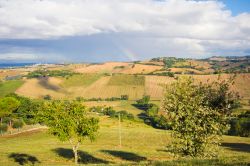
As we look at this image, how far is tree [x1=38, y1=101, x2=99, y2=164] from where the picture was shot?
49062mm

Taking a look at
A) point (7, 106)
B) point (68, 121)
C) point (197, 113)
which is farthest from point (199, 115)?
point (7, 106)

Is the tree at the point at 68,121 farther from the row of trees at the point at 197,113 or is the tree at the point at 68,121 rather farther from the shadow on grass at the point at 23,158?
the row of trees at the point at 197,113

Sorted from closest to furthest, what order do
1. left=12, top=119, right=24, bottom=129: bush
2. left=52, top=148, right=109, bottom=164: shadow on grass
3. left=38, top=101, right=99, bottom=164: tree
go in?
1. left=38, top=101, right=99, bottom=164: tree
2. left=52, top=148, right=109, bottom=164: shadow on grass
3. left=12, top=119, right=24, bottom=129: bush

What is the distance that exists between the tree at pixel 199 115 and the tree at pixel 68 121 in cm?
1818

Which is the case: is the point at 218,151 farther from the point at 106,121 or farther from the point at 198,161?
the point at 106,121

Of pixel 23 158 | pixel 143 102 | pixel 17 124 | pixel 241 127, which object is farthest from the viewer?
pixel 143 102

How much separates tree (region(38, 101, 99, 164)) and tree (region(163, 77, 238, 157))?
18.2 meters

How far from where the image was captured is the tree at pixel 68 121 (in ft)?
161

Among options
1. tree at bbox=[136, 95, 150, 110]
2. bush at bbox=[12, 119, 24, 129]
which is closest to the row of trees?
bush at bbox=[12, 119, 24, 129]

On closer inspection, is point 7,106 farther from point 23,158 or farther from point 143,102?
point 143,102

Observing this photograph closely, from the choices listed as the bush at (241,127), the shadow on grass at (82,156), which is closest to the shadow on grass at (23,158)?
the shadow on grass at (82,156)

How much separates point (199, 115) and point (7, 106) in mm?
101348

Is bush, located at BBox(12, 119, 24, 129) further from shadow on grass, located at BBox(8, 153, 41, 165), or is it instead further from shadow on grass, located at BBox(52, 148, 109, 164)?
shadow on grass, located at BBox(8, 153, 41, 165)

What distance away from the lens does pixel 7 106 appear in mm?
121875
